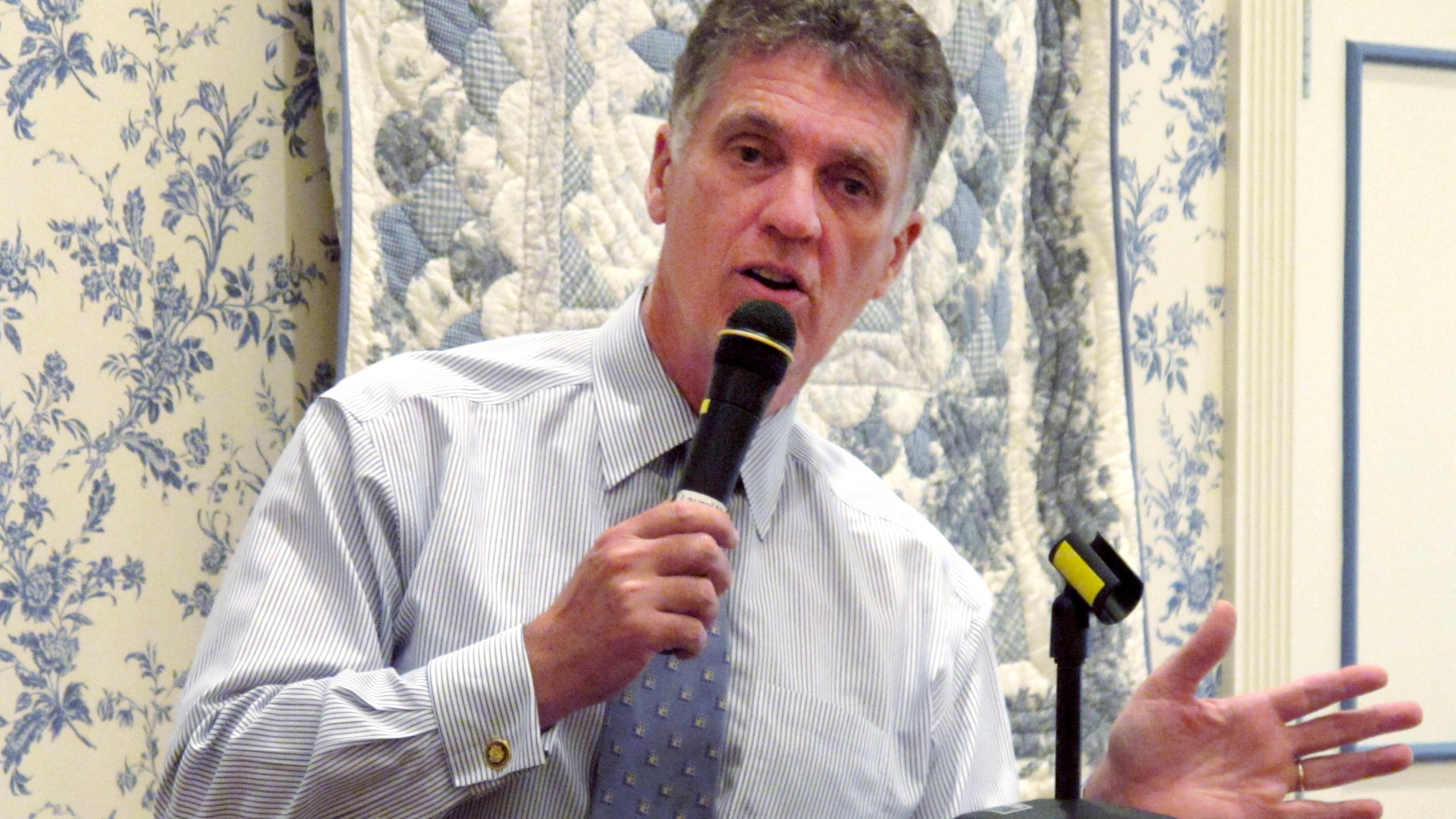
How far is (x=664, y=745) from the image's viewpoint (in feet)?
3.58

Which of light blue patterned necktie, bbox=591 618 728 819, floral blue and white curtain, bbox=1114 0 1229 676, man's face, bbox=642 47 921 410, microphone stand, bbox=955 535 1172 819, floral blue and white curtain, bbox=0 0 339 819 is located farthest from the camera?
floral blue and white curtain, bbox=1114 0 1229 676

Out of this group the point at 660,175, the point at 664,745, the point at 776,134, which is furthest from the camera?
the point at 660,175

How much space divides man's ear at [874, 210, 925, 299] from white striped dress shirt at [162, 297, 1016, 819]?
0.54 feet

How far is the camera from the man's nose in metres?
1.17

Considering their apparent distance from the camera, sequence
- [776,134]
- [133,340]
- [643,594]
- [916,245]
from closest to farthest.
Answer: [643,594]
[776,134]
[133,340]
[916,245]

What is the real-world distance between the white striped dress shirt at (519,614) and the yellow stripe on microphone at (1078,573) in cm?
37

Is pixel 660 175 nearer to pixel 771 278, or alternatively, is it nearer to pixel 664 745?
pixel 771 278

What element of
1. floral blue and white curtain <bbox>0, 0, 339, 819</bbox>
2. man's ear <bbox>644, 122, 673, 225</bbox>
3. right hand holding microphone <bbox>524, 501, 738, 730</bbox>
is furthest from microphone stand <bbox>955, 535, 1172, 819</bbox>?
floral blue and white curtain <bbox>0, 0, 339, 819</bbox>

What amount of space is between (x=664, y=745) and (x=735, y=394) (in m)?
0.34

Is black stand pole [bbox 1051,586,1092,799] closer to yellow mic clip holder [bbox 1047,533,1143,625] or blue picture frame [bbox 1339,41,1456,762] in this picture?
yellow mic clip holder [bbox 1047,533,1143,625]

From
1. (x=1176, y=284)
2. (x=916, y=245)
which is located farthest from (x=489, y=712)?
(x=1176, y=284)

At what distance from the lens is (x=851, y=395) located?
1.75 m

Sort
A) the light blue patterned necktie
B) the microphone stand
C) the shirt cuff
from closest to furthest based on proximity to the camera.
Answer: the microphone stand
the shirt cuff
the light blue patterned necktie

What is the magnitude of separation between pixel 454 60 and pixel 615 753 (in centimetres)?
85
